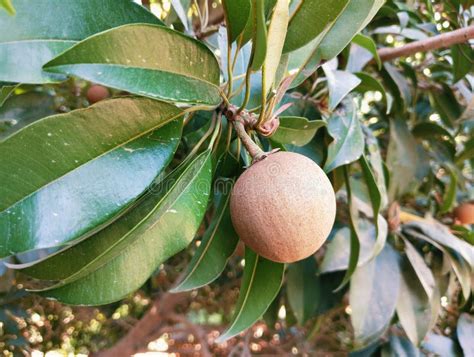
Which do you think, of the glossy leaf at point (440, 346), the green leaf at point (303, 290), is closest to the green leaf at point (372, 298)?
the green leaf at point (303, 290)

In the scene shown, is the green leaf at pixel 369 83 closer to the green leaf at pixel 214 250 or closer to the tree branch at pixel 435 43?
the tree branch at pixel 435 43

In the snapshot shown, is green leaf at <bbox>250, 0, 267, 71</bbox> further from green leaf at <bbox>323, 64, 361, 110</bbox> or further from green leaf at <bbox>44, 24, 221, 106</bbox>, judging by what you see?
green leaf at <bbox>323, 64, 361, 110</bbox>

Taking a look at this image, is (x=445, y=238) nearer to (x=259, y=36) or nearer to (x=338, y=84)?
(x=338, y=84)

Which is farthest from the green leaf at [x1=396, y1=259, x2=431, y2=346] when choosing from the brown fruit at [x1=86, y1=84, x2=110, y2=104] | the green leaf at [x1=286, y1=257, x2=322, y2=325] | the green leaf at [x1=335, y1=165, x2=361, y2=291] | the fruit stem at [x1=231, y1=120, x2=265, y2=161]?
the brown fruit at [x1=86, y1=84, x2=110, y2=104]

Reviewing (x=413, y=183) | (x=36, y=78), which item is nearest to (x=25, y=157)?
(x=36, y=78)

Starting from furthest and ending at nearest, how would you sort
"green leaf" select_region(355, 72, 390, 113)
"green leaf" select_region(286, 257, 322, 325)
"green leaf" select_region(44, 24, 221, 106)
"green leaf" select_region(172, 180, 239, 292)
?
"green leaf" select_region(286, 257, 322, 325) < "green leaf" select_region(355, 72, 390, 113) < "green leaf" select_region(172, 180, 239, 292) < "green leaf" select_region(44, 24, 221, 106)
